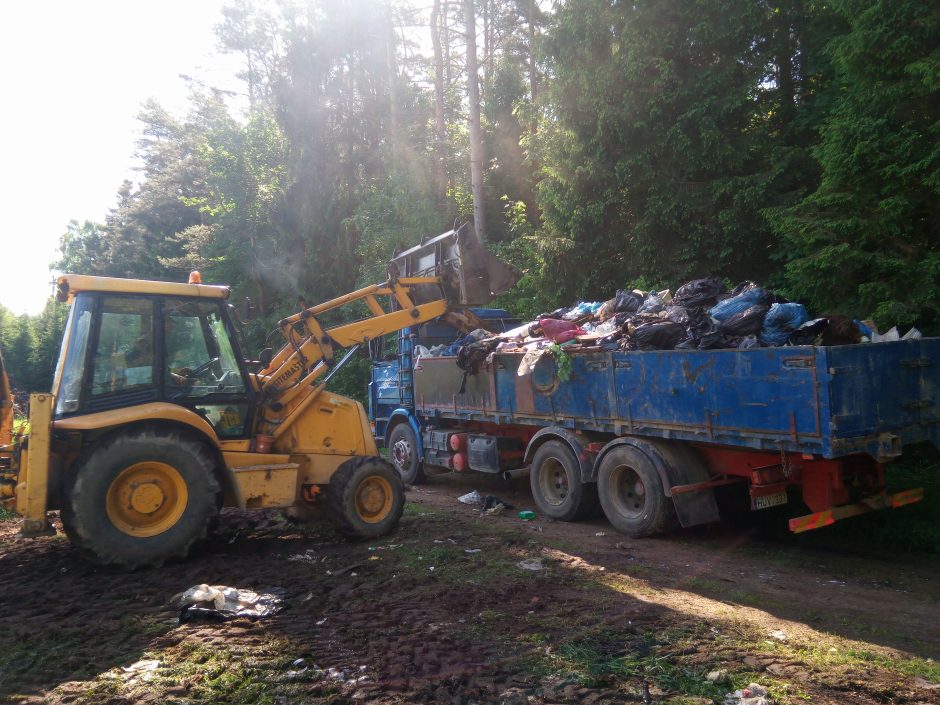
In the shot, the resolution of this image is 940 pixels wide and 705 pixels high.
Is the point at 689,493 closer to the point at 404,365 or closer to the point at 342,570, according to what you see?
the point at 342,570

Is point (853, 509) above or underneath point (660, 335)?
underneath

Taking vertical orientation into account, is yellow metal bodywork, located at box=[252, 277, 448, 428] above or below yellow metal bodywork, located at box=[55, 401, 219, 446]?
above

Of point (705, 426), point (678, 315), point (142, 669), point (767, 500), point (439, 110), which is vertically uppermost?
point (439, 110)

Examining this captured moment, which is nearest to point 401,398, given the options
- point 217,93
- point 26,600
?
point 26,600

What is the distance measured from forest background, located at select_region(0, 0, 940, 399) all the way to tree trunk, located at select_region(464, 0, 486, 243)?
0.12 m

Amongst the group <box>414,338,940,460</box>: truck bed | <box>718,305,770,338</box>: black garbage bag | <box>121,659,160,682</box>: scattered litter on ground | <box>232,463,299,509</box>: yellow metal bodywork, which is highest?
<box>718,305,770,338</box>: black garbage bag

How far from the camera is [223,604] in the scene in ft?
16.4

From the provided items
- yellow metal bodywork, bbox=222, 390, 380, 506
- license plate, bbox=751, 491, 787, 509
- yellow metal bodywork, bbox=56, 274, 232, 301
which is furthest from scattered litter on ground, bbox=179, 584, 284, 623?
license plate, bbox=751, 491, 787, 509

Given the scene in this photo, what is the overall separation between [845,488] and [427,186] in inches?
656

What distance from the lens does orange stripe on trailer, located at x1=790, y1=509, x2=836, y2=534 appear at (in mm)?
6074

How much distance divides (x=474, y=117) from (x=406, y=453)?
29.0ft

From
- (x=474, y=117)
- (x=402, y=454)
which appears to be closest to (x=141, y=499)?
(x=402, y=454)

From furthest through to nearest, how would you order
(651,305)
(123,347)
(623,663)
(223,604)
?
(651,305)
(123,347)
(223,604)
(623,663)

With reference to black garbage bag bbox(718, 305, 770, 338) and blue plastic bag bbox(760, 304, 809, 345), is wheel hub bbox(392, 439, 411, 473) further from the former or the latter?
blue plastic bag bbox(760, 304, 809, 345)
